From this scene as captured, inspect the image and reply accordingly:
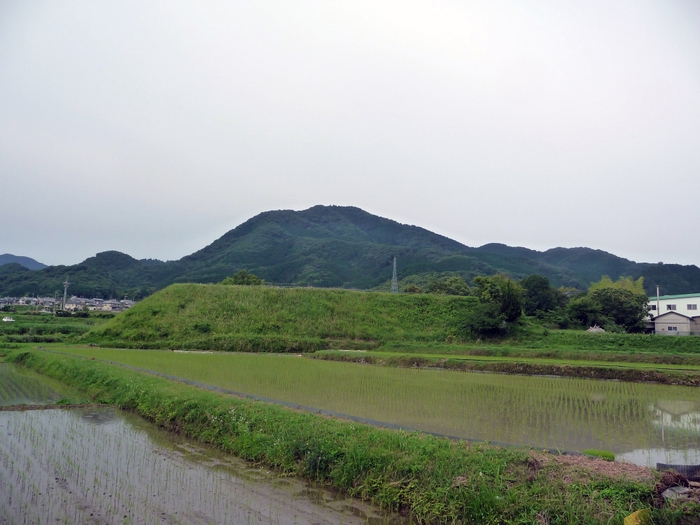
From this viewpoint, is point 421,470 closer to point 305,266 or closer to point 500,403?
point 500,403

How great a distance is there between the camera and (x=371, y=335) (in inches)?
1240

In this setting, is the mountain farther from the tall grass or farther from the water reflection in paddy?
the water reflection in paddy

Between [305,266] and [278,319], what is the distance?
228ft

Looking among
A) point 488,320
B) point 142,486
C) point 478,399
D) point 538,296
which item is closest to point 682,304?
point 538,296

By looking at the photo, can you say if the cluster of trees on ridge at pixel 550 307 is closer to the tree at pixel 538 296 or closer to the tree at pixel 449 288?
the tree at pixel 538 296

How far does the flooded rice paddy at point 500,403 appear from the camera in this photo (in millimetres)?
8133

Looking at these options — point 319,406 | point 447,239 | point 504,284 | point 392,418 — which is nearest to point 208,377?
point 319,406

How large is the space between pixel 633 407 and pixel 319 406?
25.4ft

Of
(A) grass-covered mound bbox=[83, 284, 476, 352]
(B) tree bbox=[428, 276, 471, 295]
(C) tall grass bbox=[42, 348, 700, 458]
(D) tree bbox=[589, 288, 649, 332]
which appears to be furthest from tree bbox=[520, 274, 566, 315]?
(C) tall grass bbox=[42, 348, 700, 458]

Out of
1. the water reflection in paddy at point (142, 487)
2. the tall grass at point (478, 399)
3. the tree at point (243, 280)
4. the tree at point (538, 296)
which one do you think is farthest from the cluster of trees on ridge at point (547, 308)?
the water reflection in paddy at point (142, 487)

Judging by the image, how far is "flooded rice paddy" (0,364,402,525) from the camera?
5477mm

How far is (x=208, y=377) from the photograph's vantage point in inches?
601

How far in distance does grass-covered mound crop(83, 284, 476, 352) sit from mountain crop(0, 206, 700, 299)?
3914 cm

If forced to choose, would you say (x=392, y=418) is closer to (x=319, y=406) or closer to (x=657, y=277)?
(x=319, y=406)
